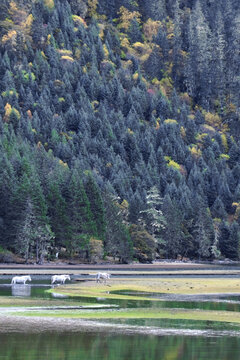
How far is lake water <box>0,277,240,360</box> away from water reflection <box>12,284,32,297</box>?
18249mm

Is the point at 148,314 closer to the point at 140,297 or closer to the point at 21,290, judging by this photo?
the point at 140,297

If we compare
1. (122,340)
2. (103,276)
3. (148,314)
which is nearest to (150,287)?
(103,276)

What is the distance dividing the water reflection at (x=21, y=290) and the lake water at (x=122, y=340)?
59.9 feet

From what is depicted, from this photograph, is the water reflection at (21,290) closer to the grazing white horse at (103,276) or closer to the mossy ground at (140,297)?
the mossy ground at (140,297)

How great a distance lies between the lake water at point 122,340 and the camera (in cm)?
3981

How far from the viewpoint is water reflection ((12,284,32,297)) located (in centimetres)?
6841

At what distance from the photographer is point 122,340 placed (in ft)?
144

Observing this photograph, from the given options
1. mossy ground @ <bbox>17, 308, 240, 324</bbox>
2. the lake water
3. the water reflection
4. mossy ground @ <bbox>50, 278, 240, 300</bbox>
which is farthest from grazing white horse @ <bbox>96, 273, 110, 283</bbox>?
the lake water

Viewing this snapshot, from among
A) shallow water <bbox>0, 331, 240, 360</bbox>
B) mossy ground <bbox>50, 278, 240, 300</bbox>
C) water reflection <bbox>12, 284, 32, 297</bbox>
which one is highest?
mossy ground <bbox>50, 278, 240, 300</bbox>

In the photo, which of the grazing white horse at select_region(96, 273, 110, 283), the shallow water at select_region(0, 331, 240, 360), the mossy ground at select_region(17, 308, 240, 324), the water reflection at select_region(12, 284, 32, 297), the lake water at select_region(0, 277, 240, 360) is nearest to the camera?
the shallow water at select_region(0, 331, 240, 360)

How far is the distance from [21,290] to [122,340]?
3004 cm

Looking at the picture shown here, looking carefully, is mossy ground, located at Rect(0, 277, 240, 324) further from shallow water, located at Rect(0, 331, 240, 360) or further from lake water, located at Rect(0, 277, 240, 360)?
shallow water, located at Rect(0, 331, 240, 360)

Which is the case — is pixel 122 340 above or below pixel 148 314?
below

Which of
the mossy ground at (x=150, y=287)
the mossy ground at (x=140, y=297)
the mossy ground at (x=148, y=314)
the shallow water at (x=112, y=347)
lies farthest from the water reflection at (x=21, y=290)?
the shallow water at (x=112, y=347)
